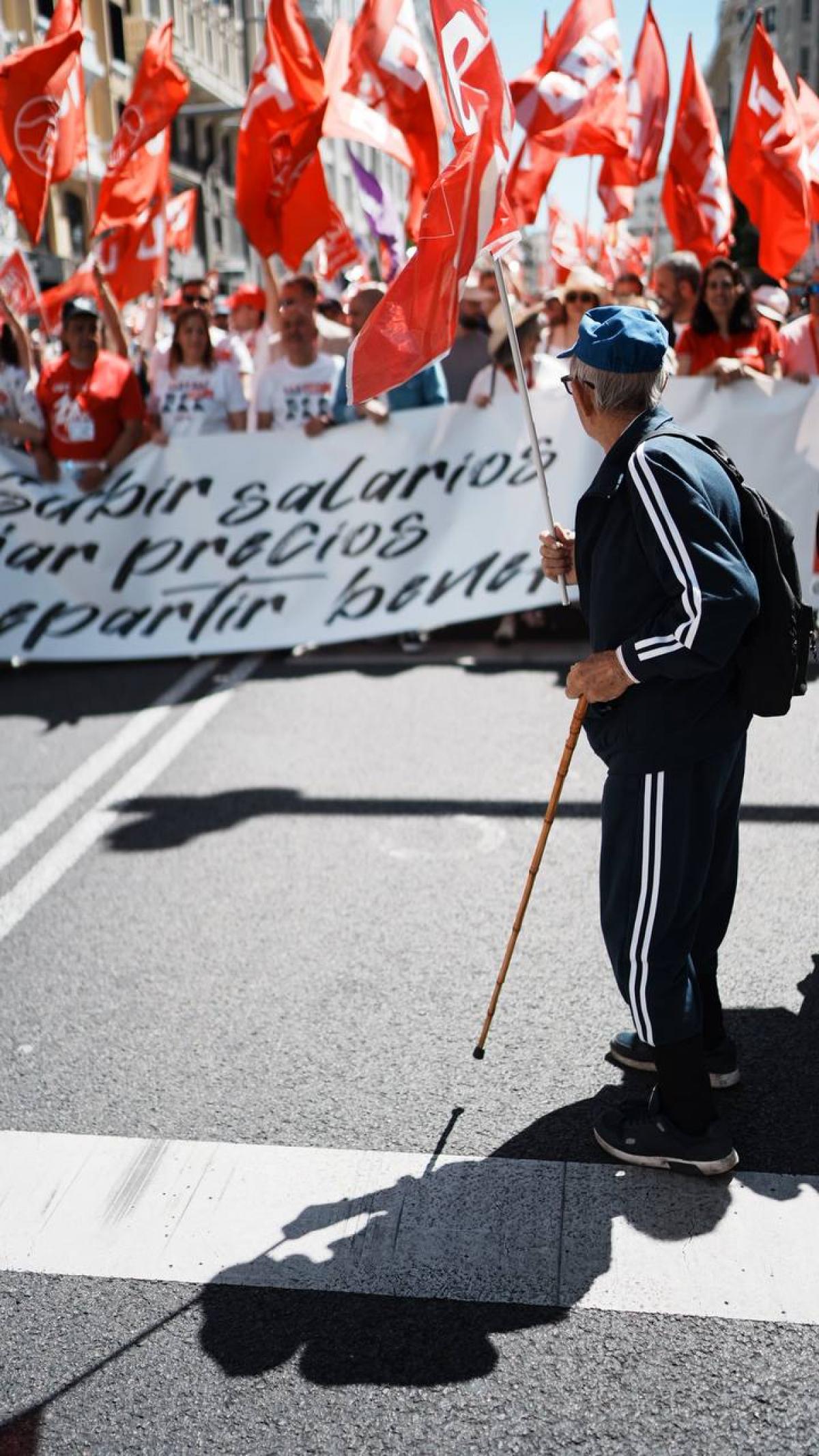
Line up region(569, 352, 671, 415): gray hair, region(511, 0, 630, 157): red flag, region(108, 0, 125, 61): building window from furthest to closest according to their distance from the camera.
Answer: region(108, 0, 125, 61): building window < region(511, 0, 630, 157): red flag < region(569, 352, 671, 415): gray hair

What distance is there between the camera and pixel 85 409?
7.80 m

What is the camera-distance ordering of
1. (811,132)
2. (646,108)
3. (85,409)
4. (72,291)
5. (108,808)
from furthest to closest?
(72,291) → (646,108) → (811,132) → (85,409) → (108,808)

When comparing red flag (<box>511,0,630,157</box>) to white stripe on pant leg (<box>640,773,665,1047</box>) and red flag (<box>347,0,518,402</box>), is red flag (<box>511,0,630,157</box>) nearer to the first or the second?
red flag (<box>347,0,518,402</box>)

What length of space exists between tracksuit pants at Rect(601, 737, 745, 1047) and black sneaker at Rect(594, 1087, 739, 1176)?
211mm

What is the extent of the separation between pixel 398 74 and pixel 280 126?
0.89 metres

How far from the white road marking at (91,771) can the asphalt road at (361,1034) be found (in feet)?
0.07

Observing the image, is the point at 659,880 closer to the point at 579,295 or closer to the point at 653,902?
the point at 653,902

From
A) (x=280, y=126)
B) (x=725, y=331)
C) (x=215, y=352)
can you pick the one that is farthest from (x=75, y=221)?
(x=725, y=331)

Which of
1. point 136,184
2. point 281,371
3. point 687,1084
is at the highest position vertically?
point 136,184

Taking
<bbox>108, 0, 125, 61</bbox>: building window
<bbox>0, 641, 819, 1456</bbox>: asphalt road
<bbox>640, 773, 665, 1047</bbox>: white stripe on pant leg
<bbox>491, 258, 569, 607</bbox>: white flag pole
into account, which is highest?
<bbox>108, 0, 125, 61</bbox>: building window

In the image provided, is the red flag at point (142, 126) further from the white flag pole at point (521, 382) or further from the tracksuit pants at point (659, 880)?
the tracksuit pants at point (659, 880)

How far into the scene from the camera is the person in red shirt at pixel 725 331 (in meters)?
7.62

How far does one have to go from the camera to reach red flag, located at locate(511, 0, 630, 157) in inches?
343

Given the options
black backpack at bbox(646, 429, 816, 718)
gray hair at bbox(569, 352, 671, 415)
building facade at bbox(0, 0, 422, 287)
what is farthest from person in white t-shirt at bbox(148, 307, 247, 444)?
building facade at bbox(0, 0, 422, 287)
